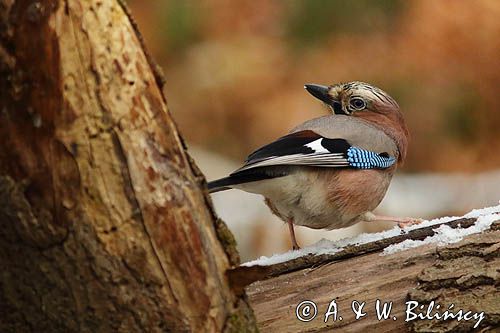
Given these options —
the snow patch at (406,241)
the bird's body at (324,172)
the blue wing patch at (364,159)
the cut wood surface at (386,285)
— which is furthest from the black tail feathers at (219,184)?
the blue wing patch at (364,159)

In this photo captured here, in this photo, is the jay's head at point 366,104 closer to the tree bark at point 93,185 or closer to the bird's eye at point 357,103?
the bird's eye at point 357,103

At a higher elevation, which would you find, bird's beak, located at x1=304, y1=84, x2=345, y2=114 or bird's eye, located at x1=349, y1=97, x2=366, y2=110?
bird's beak, located at x1=304, y1=84, x2=345, y2=114

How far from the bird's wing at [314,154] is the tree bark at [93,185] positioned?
101 cm

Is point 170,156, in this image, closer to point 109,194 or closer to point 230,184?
point 109,194

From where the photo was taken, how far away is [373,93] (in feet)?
12.5

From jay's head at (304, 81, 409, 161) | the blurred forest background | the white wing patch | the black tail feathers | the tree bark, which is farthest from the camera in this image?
the blurred forest background

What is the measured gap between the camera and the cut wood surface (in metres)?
2.67

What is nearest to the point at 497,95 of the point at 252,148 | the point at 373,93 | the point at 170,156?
the point at 252,148

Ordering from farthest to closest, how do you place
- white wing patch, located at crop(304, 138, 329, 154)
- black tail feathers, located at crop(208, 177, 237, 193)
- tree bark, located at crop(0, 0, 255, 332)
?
white wing patch, located at crop(304, 138, 329, 154)
black tail feathers, located at crop(208, 177, 237, 193)
tree bark, located at crop(0, 0, 255, 332)

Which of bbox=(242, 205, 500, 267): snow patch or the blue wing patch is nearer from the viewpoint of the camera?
bbox=(242, 205, 500, 267): snow patch

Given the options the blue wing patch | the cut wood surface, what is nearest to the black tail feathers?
the cut wood surface

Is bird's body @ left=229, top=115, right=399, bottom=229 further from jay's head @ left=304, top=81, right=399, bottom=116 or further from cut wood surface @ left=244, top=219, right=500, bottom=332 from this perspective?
cut wood surface @ left=244, top=219, right=500, bottom=332

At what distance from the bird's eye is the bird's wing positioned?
256 mm

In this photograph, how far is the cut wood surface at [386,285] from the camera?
2.67 meters
